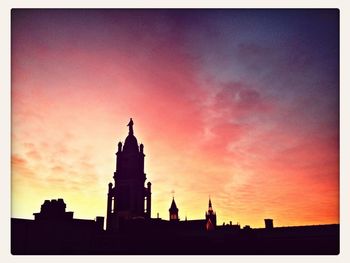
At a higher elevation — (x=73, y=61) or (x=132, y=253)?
(x=73, y=61)

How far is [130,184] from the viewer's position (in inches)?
1156

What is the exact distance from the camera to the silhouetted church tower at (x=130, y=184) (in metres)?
28.8

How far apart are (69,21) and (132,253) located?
488 centimetres

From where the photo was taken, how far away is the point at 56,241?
29.7ft

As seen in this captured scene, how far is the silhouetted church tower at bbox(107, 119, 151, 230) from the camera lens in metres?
28.8
